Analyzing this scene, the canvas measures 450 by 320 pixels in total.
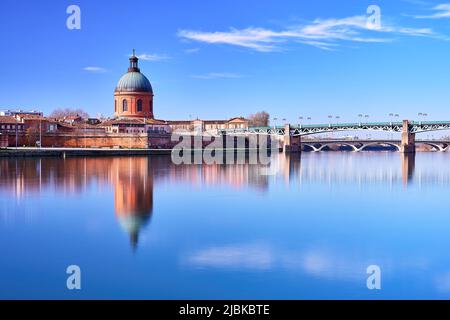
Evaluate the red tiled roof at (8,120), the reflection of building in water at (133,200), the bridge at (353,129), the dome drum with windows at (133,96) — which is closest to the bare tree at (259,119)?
the bridge at (353,129)

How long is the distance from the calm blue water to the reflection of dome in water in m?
0.02

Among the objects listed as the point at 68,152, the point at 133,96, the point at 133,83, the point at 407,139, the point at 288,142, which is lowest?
the point at 68,152

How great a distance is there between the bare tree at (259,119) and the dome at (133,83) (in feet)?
74.4

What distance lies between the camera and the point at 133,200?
1553 cm

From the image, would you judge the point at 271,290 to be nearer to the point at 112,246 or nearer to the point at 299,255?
the point at 299,255

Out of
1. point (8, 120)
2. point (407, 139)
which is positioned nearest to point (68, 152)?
point (8, 120)

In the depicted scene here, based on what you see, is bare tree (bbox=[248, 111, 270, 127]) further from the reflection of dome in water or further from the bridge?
the reflection of dome in water

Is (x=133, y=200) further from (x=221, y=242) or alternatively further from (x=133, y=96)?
(x=133, y=96)

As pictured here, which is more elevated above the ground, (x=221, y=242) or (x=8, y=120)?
(x=8, y=120)

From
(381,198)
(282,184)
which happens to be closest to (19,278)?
(381,198)

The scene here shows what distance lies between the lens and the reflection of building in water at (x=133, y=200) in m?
11.4

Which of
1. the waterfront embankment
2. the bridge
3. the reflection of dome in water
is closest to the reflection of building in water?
the reflection of dome in water

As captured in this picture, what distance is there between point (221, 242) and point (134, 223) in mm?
2509
